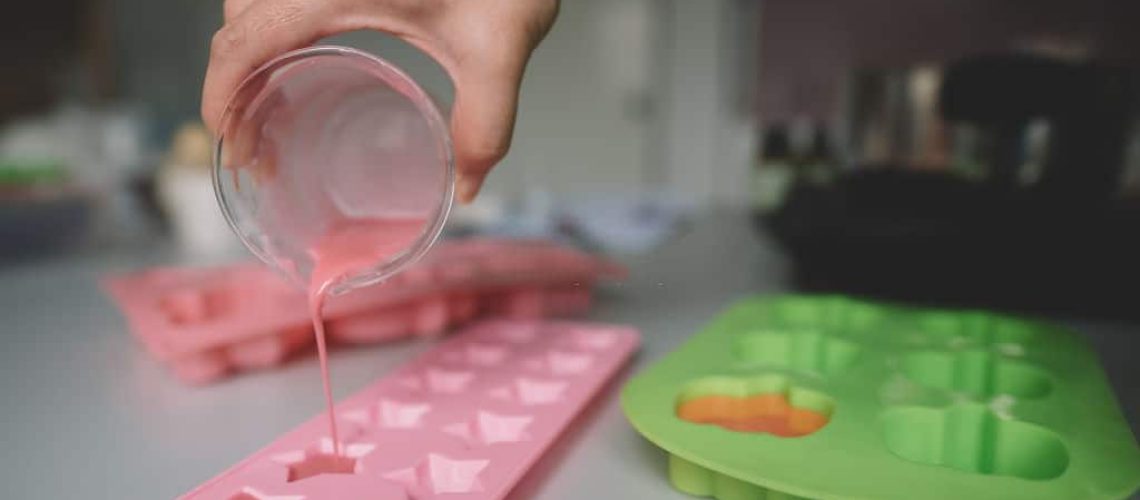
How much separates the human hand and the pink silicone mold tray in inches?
6.6

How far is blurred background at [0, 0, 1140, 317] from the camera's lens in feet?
2.26

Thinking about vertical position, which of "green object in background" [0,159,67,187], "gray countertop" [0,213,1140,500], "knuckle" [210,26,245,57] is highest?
"knuckle" [210,26,245,57]

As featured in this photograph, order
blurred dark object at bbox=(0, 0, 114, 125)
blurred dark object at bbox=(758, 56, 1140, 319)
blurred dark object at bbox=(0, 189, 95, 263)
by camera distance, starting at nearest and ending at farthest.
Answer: blurred dark object at bbox=(758, 56, 1140, 319) < blurred dark object at bbox=(0, 189, 95, 263) < blurred dark object at bbox=(0, 0, 114, 125)

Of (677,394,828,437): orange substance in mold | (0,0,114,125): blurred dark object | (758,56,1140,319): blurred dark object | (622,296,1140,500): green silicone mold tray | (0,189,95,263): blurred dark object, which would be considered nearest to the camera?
(622,296,1140,500): green silicone mold tray

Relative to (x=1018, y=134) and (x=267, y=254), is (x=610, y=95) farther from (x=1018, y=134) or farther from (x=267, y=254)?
(x=267, y=254)

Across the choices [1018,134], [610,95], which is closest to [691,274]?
[1018,134]

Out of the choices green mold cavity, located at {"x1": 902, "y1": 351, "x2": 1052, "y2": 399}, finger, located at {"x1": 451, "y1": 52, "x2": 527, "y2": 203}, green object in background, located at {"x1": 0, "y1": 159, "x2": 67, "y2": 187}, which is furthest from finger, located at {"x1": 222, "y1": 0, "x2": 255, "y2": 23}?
green object in background, located at {"x1": 0, "y1": 159, "x2": 67, "y2": 187}

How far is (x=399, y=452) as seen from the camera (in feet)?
1.40

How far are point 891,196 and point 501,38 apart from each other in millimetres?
514

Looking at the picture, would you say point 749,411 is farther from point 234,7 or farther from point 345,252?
point 234,7

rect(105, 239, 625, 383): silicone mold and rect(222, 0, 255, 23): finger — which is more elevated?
rect(222, 0, 255, 23): finger

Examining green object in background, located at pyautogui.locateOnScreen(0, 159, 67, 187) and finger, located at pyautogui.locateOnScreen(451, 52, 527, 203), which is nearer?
finger, located at pyautogui.locateOnScreen(451, 52, 527, 203)

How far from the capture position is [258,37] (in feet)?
1.39

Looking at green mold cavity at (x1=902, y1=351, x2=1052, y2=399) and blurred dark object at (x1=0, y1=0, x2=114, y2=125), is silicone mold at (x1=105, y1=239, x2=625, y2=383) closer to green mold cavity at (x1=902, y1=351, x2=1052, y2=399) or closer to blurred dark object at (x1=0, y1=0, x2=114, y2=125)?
green mold cavity at (x1=902, y1=351, x2=1052, y2=399)
